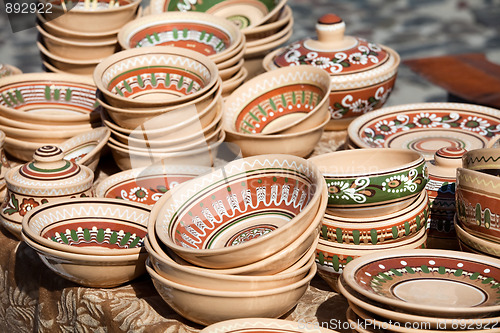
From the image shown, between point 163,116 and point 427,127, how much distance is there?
95cm

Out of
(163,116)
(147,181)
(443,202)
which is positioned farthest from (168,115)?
(443,202)

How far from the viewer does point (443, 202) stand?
7.29 ft

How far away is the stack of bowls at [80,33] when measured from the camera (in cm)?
311

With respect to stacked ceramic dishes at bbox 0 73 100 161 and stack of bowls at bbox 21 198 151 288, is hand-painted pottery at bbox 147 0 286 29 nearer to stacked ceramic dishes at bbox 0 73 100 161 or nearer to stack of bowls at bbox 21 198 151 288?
stacked ceramic dishes at bbox 0 73 100 161

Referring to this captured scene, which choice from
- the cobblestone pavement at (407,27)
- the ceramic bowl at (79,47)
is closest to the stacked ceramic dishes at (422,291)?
the ceramic bowl at (79,47)

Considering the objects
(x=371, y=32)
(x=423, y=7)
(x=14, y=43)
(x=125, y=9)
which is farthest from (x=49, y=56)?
(x=423, y=7)

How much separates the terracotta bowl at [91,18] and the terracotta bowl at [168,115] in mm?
637

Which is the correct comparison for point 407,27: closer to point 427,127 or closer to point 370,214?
point 427,127

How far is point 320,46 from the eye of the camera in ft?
10.3

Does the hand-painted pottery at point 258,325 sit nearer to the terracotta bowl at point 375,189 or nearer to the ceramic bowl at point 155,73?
the terracotta bowl at point 375,189

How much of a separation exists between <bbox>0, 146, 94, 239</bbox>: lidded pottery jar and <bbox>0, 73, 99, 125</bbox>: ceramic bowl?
58 cm

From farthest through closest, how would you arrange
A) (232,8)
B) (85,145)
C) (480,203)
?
1. (232,8)
2. (85,145)
3. (480,203)

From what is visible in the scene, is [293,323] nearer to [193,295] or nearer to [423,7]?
[193,295]

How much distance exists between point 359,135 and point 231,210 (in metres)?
0.67
